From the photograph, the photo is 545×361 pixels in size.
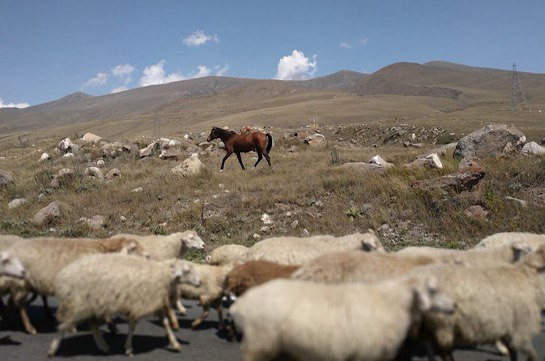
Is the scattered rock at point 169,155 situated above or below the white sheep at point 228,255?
above

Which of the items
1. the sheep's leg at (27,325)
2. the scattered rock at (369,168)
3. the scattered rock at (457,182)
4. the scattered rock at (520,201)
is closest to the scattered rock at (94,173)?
the scattered rock at (369,168)

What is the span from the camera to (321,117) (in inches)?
3157

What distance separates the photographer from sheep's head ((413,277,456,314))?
16.6 feet

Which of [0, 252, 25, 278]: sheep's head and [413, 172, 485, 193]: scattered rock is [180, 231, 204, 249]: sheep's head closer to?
[0, 252, 25, 278]: sheep's head

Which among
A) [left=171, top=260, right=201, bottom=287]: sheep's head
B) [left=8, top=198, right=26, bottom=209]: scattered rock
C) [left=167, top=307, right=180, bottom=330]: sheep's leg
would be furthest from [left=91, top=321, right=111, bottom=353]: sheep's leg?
[left=8, top=198, right=26, bottom=209]: scattered rock

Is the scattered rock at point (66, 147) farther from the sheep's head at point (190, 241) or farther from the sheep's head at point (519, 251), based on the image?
the sheep's head at point (519, 251)

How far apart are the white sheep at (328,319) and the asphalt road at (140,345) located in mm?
1935

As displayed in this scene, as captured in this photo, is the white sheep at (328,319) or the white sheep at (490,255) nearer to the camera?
the white sheep at (328,319)

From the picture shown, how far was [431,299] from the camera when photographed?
16.8 ft

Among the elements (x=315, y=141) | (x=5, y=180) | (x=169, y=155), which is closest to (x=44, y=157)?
(x=5, y=180)

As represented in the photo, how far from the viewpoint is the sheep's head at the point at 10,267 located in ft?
21.9

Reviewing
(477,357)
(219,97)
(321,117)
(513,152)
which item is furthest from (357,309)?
(219,97)

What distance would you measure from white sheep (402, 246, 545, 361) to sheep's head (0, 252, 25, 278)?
5428mm

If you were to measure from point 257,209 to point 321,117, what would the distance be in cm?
6600
